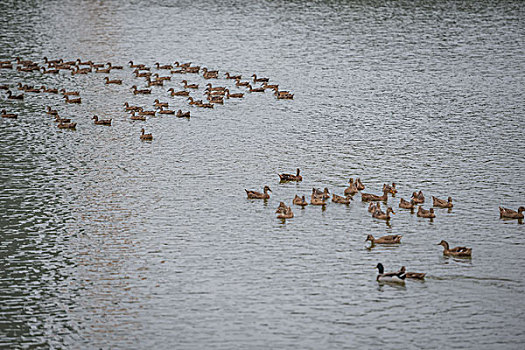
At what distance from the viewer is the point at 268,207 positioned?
28016 millimetres

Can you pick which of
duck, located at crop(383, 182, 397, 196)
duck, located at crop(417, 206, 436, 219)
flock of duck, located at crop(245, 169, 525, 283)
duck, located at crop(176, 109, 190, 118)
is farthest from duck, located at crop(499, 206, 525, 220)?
duck, located at crop(176, 109, 190, 118)

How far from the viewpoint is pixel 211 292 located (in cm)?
2181

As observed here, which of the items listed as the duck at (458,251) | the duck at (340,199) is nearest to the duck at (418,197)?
the duck at (340,199)

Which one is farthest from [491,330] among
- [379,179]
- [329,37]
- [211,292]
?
[329,37]

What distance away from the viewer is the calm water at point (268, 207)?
A: 66.4 feet

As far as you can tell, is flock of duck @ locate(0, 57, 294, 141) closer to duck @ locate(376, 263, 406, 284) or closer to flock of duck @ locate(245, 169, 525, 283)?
flock of duck @ locate(245, 169, 525, 283)

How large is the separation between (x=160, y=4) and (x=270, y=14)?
1418 cm

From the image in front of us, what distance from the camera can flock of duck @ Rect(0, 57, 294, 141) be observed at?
133 ft

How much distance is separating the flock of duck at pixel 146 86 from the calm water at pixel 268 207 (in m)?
0.60

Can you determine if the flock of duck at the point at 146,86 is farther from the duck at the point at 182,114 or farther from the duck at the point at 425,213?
the duck at the point at 425,213

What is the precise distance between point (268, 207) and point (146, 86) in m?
20.7

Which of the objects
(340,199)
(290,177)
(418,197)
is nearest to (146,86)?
(290,177)

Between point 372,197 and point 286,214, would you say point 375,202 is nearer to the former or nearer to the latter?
point 372,197

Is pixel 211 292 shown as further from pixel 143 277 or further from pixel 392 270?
pixel 392 270
